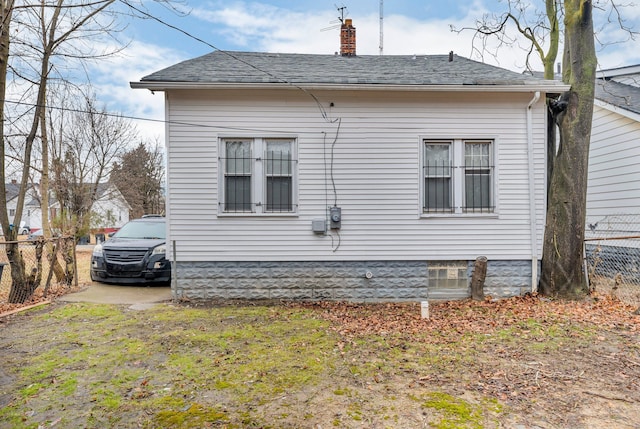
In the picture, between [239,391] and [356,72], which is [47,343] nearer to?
[239,391]

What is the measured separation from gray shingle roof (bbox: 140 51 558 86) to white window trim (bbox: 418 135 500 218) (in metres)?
1.02

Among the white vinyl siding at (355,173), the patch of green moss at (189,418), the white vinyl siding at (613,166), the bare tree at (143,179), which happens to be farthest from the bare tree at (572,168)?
the bare tree at (143,179)

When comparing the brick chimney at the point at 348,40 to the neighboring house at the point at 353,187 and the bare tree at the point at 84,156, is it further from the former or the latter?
the bare tree at the point at 84,156

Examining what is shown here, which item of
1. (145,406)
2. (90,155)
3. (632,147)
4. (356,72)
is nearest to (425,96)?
(356,72)

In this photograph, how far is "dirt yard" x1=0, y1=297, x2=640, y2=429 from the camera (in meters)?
2.84

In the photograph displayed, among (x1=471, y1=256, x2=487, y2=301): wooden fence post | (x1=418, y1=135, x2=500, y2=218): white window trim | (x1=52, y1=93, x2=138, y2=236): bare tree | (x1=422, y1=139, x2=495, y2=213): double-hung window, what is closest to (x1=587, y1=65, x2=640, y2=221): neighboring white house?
(x1=418, y1=135, x2=500, y2=218): white window trim

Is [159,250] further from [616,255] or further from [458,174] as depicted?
[616,255]

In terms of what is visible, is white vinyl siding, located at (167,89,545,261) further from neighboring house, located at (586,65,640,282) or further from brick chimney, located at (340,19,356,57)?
brick chimney, located at (340,19,356,57)

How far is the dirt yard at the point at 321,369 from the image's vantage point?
2840mm

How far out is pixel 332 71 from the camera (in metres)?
7.32

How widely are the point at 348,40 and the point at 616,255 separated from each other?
8.24m

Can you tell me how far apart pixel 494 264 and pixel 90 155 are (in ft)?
55.3

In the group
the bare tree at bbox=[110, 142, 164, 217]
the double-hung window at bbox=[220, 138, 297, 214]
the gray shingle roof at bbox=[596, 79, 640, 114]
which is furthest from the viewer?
the bare tree at bbox=[110, 142, 164, 217]

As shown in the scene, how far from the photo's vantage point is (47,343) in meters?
4.58
